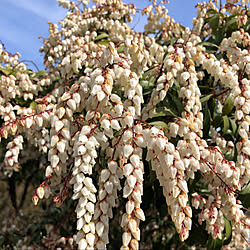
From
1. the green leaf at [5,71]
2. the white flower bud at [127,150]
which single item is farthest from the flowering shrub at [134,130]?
the green leaf at [5,71]

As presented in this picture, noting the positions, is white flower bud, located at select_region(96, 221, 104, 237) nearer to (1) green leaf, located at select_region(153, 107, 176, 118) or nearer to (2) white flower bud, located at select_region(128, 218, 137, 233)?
(2) white flower bud, located at select_region(128, 218, 137, 233)

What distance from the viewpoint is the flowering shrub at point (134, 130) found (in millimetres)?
1677

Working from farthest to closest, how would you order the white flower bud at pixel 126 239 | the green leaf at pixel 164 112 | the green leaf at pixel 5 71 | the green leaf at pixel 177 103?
the green leaf at pixel 5 71 < the green leaf at pixel 177 103 < the green leaf at pixel 164 112 < the white flower bud at pixel 126 239

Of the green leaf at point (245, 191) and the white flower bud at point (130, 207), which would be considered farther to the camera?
the green leaf at point (245, 191)

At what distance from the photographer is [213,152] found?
2129mm

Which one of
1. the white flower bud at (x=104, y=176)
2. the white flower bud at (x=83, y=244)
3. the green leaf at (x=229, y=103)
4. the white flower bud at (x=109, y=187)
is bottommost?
the white flower bud at (x=83, y=244)

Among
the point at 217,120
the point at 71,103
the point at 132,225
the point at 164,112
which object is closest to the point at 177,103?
the point at 164,112

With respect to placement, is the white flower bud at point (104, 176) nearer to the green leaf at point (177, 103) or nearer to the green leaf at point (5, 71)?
the green leaf at point (177, 103)

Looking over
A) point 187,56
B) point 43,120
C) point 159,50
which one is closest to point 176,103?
point 187,56

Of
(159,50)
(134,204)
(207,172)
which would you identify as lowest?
(134,204)

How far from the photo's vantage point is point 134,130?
180 centimetres

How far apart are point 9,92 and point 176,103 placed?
5.45 feet

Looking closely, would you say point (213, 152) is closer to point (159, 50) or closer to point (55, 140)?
point (55, 140)

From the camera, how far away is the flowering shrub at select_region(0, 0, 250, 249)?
1677 mm
